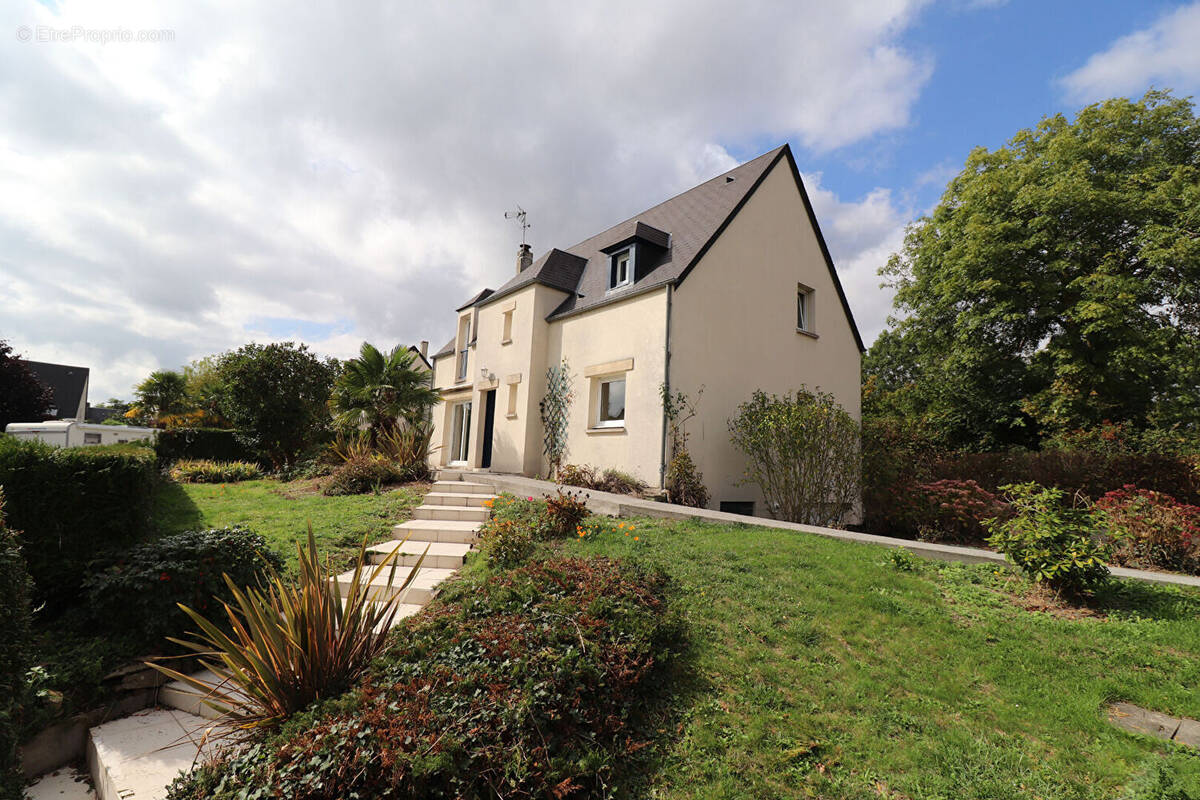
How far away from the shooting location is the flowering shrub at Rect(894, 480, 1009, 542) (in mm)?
9992

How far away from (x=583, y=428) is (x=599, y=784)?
9.97 meters

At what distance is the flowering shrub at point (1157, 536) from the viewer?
7.24 meters

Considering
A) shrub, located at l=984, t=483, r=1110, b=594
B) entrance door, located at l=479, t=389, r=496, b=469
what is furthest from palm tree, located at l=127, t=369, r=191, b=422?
shrub, located at l=984, t=483, r=1110, b=594

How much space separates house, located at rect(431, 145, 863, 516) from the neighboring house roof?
4561cm

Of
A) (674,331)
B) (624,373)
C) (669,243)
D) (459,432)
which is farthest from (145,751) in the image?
(459,432)

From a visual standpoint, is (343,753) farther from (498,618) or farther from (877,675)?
(877,675)

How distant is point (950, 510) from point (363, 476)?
472 inches

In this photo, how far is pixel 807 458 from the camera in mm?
10523

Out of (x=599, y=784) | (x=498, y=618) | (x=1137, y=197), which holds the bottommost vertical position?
(x=599, y=784)

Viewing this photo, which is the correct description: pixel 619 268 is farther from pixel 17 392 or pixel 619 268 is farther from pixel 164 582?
pixel 17 392

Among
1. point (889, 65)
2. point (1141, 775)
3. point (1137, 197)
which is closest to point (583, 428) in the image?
point (889, 65)

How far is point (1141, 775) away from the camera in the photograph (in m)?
2.85

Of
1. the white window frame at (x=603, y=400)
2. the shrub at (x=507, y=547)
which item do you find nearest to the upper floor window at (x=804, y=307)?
the white window frame at (x=603, y=400)

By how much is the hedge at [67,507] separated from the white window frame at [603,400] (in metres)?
8.04
